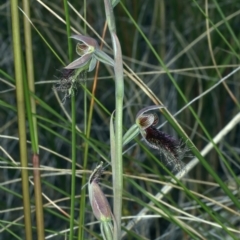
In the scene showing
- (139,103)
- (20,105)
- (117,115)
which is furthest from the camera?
(139,103)

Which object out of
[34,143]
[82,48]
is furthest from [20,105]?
[82,48]

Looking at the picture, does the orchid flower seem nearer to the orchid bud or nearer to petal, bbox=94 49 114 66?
petal, bbox=94 49 114 66

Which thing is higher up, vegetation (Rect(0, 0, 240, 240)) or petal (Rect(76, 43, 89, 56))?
petal (Rect(76, 43, 89, 56))

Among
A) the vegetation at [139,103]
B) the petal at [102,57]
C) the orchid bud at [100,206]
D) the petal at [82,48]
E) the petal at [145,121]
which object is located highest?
the petal at [82,48]

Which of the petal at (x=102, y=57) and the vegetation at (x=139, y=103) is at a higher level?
the petal at (x=102, y=57)

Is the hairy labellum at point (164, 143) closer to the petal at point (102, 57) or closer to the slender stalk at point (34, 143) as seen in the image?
the petal at point (102, 57)

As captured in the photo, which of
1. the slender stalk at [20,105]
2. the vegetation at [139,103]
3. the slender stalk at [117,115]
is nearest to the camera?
the slender stalk at [117,115]

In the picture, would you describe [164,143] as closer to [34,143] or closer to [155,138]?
[155,138]

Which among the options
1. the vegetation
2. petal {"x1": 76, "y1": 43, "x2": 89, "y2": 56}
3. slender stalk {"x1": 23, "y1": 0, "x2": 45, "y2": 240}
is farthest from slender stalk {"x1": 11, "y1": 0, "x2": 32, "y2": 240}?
the vegetation

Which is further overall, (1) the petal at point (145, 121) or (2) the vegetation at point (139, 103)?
(2) the vegetation at point (139, 103)

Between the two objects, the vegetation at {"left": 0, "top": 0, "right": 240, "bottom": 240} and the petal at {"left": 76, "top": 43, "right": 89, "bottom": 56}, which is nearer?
the petal at {"left": 76, "top": 43, "right": 89, "bottom": 56}

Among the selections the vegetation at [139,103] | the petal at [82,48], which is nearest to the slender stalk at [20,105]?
the petal at [82,48]

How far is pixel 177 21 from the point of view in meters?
1.92

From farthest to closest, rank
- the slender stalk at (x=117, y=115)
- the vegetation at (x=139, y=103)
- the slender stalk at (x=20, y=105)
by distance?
the vegetation at (x=139, y=103) < the slender stalk at (x=20, y=105) < the slender stalk at (x=117, y=115)
